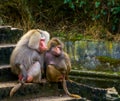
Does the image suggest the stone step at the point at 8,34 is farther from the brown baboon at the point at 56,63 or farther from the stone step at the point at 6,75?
the brown baboon at the point at 56,63

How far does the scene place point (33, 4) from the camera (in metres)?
11.5

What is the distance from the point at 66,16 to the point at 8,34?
4043 mm

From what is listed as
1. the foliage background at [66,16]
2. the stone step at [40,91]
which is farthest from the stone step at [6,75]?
the foliage background at [66,16]

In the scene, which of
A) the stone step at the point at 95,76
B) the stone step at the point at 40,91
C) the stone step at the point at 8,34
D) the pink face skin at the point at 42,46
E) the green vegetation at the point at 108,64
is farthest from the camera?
the green vegetation at the point at 108,64

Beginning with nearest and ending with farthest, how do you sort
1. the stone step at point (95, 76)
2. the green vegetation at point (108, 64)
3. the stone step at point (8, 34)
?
the stone step at point (8, 34)
the stone step at point (95, 76)
the green vegetation at point (108, 64)

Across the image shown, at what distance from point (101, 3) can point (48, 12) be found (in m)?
1.35

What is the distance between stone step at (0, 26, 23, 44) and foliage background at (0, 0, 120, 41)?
2.85m

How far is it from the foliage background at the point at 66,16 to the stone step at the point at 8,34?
285cm

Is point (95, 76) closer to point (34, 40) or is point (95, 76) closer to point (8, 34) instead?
point (8, 34)

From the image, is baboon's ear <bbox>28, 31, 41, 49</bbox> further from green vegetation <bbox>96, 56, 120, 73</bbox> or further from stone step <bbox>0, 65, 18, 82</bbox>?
green vegetation <bbox>96, 56, 120, 73</bbox>

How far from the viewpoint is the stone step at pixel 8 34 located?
7.48m

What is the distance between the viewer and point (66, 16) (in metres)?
11.4

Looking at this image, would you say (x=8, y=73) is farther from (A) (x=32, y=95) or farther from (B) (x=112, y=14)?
(B) (x=112, y=14)

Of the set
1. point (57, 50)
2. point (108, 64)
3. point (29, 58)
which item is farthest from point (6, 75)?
point (108, 64)
